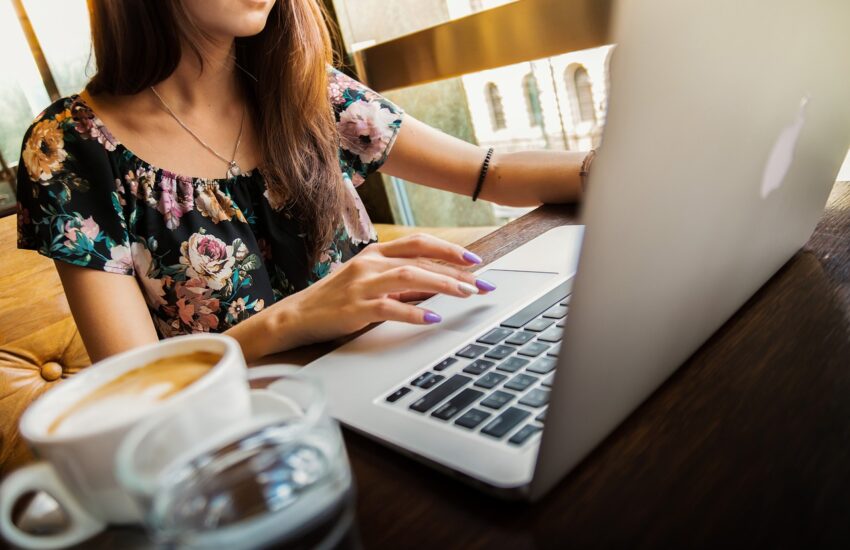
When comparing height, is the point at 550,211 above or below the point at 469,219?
above

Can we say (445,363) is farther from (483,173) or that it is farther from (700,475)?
(483,173)

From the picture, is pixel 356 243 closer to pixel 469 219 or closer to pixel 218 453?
pixel 218 453

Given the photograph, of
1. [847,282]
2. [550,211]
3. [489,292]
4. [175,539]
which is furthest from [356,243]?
[175,539]

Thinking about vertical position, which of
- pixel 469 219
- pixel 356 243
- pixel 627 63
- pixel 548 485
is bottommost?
pixel 469 219

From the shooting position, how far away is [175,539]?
24 cm

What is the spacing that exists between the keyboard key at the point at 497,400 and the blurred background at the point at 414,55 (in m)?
1.17

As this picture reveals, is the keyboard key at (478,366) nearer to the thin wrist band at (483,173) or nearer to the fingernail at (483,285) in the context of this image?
the fingernail at (483,285)

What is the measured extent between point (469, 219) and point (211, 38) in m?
1.82

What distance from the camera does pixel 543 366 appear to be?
40 centimetres

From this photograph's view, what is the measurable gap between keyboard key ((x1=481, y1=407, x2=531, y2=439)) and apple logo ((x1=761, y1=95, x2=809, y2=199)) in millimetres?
209

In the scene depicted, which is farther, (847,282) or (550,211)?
(550,211)

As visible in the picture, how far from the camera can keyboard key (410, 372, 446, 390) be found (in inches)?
16.7

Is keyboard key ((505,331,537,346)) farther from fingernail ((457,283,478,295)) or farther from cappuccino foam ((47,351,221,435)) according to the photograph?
cappuccino foam ((47,351,221,435))

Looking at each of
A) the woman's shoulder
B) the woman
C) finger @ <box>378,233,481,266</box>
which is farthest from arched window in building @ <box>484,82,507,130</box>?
finger @ <box>378,233,481,266</box>
